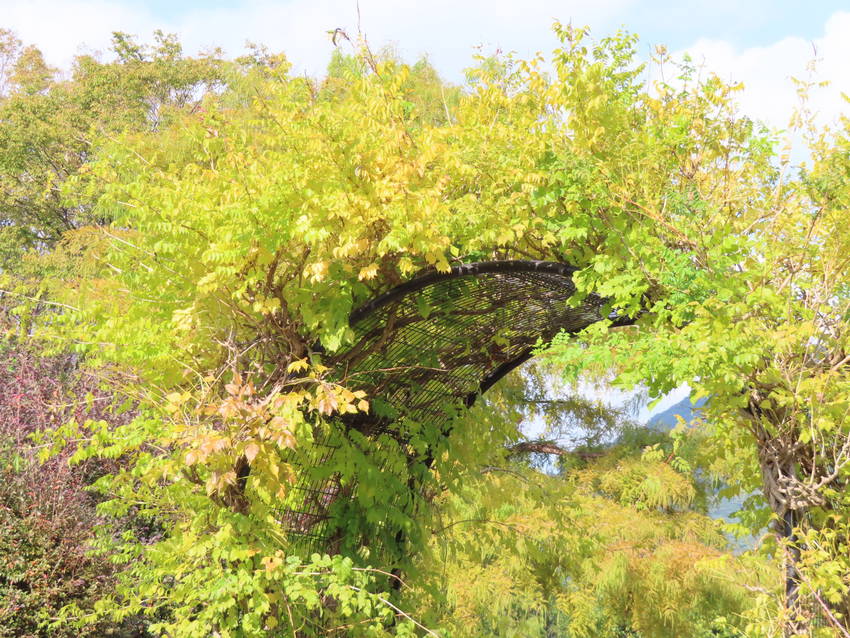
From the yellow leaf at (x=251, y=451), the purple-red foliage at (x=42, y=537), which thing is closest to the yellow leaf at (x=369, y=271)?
the yellow leaf at (x=251, y=451)

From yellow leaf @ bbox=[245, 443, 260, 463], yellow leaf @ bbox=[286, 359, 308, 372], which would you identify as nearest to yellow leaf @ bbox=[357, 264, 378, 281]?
yellow leaf @ bbox=[286, 359, 308, 372]

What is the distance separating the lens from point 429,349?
3.89m

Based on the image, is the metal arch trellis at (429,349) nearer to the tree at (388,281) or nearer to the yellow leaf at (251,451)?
the tree at (388,281)

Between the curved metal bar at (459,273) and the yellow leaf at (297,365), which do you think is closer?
the yellow leaf at (297,365)

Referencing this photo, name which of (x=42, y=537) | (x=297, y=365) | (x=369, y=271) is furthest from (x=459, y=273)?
(x=42, y=537)

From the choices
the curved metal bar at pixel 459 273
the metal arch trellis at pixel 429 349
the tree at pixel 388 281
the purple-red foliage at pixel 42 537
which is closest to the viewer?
the tree at pixel 388 281

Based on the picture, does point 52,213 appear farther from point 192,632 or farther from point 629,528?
point 192,632

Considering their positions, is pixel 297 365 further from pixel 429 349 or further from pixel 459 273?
pixel 429 349

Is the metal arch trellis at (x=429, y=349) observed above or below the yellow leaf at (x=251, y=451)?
above

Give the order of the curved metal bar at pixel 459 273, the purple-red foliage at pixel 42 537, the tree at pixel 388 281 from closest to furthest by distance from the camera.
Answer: the tree at pixel 388 281 < the curved metal bar at pixel 459 273 < the purple-red foliage at pixel 42 537

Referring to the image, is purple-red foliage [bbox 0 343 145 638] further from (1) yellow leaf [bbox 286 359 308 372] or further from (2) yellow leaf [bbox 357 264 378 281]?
(2) yellow leaf [bbox 357 264 378 281]

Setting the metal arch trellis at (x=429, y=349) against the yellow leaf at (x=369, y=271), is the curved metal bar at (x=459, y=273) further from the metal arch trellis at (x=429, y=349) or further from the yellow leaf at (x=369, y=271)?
the yellow leaf at (x=369, y=271)

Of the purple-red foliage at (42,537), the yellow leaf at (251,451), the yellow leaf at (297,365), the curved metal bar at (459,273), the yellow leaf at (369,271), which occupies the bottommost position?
the purple-red foliage at (42,537)

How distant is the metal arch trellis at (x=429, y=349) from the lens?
11.5ft
